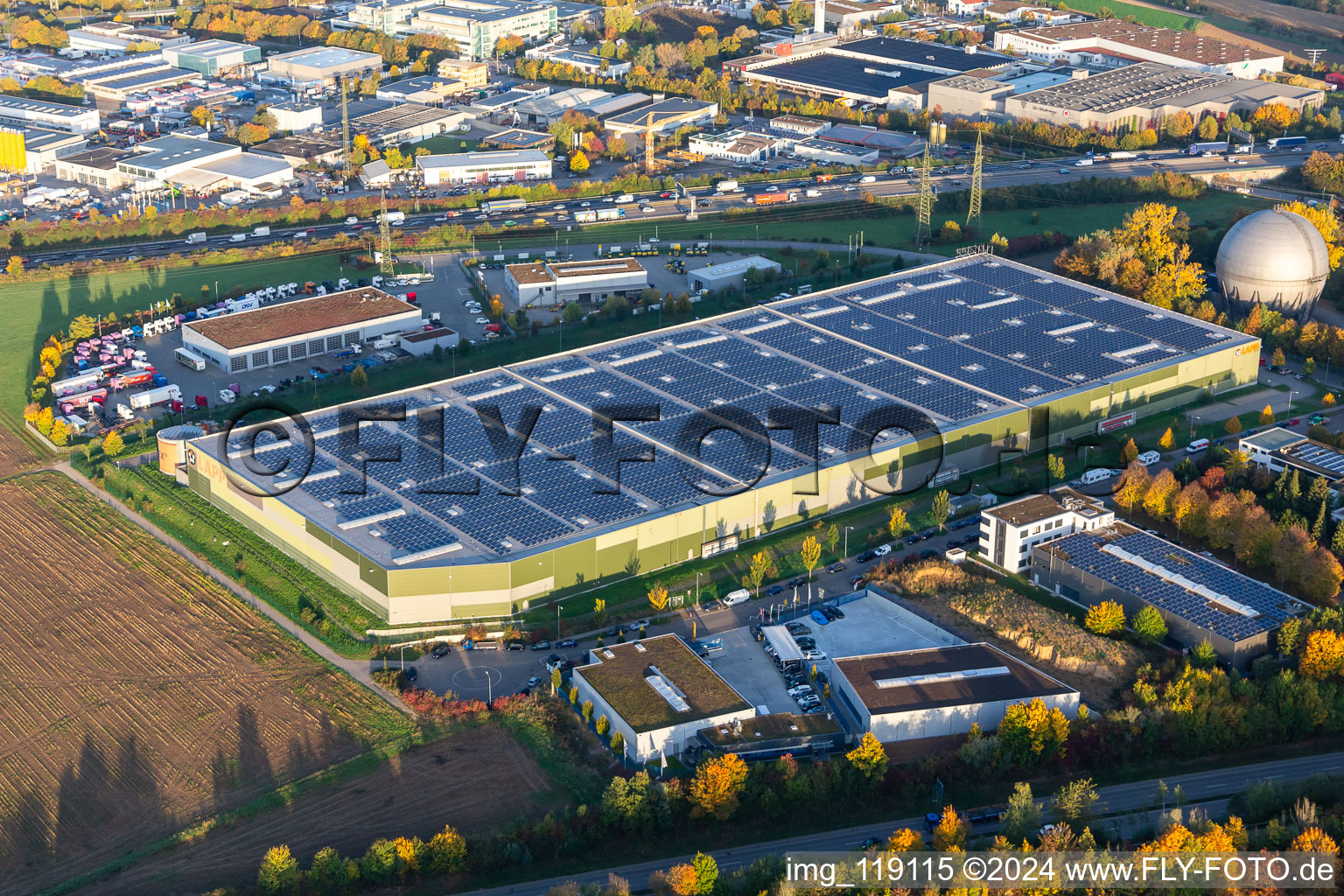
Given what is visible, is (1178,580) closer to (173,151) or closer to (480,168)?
(480,168)

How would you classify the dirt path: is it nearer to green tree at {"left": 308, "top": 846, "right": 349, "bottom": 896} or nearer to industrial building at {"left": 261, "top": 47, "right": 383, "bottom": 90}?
green tree at {"left": 308, "top": 846, "right": 349, "bottom": 896}

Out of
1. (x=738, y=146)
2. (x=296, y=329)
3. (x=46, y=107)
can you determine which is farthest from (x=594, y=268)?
(x=46, y=107)

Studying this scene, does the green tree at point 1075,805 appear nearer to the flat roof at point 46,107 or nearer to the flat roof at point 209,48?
the flat roof at point 46,107

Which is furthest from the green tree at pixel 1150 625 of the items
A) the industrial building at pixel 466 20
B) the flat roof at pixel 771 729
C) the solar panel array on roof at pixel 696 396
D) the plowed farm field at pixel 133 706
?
the industrial building at pixel 466 20

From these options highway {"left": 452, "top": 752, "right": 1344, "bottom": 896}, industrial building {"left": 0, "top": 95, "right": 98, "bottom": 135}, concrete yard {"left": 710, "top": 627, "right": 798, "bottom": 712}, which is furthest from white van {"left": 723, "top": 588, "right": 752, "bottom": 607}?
industrial building {"left": 0, "top": 95, "right": 98, "bottom": 135}

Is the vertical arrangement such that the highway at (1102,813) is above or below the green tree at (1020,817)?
below
